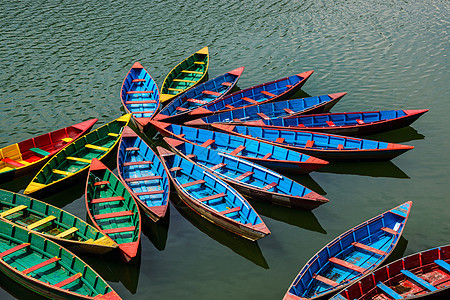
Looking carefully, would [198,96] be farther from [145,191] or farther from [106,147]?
[145,191]

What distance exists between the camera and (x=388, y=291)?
16906mm

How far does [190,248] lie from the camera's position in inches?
818

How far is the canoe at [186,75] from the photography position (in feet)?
111

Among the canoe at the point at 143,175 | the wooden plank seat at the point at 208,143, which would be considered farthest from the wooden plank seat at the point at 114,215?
the wooden plank seat at the point at 208,143

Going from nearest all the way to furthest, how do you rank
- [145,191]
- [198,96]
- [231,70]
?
[145,191], [198,96], [231,70]

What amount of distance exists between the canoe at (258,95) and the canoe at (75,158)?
17.4 ft

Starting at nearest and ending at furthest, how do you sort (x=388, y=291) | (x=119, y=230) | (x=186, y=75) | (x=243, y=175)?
(x=388, y=291) → (x=119, y=230) → (x=243, y=175) → (x=186, y=75)

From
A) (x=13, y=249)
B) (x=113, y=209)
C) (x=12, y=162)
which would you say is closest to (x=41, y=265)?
(x=13, y=249)

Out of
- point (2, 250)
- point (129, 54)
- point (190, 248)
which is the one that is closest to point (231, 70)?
point (129, 54)

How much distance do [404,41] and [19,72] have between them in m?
33.6

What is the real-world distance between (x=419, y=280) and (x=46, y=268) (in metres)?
14.8

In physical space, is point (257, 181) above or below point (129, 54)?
below

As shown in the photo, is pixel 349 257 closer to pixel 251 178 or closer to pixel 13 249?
pixel 251 178

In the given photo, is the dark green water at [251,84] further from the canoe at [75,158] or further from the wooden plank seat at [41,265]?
the wooden plank seat at [41,265]
